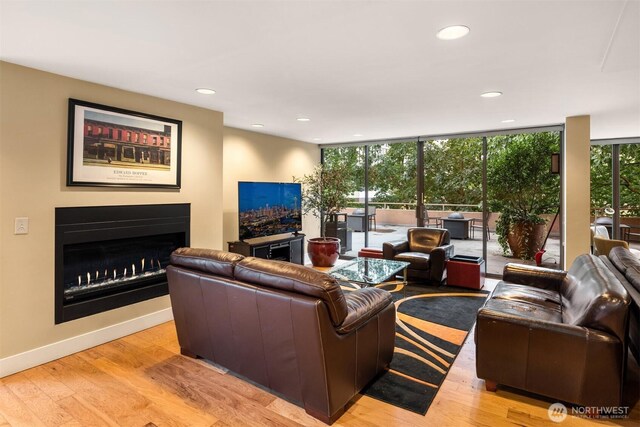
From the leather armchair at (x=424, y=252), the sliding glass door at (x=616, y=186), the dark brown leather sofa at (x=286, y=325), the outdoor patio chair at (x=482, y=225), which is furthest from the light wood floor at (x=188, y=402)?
the sliding glass door at (x=616, y=186)

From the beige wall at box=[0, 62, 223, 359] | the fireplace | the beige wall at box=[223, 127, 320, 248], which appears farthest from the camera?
the beige wall at box=[223, 127, 320, 248]

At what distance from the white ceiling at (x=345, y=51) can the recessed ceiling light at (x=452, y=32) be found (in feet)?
0.19

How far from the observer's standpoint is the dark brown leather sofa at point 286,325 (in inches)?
78.0

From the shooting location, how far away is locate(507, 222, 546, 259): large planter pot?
6145mm

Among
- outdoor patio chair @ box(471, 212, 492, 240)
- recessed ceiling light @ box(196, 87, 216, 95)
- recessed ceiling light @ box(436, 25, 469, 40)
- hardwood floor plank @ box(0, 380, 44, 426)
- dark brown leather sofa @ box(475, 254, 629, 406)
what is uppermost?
recessed ceiling light @ box(196, 87, 216, 95)

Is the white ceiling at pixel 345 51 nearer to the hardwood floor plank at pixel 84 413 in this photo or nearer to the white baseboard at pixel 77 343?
the white baseboard at pixel 77 343

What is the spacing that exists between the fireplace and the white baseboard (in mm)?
194

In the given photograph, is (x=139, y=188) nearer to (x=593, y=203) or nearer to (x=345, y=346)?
(x=345, y=346)

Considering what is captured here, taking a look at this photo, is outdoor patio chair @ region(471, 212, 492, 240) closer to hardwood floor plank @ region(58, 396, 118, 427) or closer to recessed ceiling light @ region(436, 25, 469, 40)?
recessed ceiling light @ region(436, 25, 469, 40)

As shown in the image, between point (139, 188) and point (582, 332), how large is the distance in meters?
3.86

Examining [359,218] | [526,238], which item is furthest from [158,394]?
[526,238]

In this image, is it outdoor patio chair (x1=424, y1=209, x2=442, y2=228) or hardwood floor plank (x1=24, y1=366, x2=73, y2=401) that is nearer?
hardwood floor plank (x1=24, y1=366, x2=73, y2=401)

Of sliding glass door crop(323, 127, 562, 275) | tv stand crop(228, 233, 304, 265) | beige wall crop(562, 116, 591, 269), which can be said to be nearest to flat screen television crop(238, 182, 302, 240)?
tv stand crop(228, 233, 304, 265)

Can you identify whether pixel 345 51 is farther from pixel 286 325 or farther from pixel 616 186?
pixel 616 186
